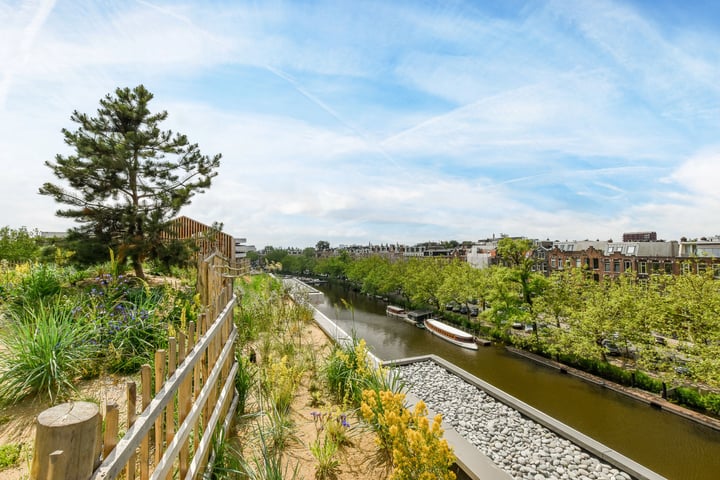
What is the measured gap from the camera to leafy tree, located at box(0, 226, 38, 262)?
1424 cm

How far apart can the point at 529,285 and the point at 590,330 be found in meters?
4.61

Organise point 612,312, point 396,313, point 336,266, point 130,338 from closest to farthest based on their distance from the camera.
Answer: point 130,338
point 612,312
point 396,313
point 336,266

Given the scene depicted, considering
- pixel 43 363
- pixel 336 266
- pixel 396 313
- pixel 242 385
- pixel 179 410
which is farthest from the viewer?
pixel 336 266

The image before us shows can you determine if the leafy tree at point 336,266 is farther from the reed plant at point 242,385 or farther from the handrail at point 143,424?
the handrail at point 143,424

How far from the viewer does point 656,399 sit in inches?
480

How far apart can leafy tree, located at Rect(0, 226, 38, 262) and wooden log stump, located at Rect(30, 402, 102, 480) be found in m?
15.8

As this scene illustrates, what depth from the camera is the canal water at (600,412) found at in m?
8.98

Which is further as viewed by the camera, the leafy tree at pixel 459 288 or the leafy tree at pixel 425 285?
the leafy tree at pixel 425 285

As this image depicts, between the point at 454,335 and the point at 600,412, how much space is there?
893 centimetres

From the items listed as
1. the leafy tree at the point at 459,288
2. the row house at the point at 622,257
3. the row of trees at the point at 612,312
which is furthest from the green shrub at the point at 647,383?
the row house at the point at 622,257

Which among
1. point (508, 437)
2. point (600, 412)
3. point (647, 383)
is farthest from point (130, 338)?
point (647, 383)

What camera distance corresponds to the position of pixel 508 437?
215 inches

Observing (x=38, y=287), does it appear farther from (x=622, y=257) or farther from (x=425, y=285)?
(x=622, y=257)

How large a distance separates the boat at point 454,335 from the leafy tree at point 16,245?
2008cm
